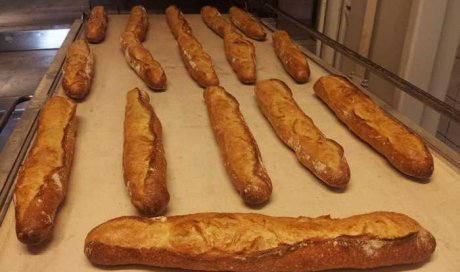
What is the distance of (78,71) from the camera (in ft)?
5.48

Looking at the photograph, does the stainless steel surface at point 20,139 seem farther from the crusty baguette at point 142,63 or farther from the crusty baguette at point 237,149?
the crusty baguette at point 237,149

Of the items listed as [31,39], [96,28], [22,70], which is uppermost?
[96,28]

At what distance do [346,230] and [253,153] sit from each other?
0.37 m

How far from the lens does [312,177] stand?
1.22m

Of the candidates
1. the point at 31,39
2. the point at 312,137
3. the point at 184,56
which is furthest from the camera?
the point at 31,39

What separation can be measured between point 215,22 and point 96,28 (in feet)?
2.06

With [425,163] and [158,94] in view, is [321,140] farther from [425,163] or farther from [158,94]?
[158,94]

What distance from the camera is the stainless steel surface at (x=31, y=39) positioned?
2.67 meters

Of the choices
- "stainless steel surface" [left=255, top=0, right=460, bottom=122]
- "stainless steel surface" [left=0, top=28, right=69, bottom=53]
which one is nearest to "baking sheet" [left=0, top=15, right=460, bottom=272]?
"stainless steel surface" [left=255, top=0, right=460, bottom=122]

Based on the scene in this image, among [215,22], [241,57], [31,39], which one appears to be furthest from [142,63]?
[31,39]

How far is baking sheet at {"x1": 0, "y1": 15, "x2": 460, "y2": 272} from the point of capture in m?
0.97

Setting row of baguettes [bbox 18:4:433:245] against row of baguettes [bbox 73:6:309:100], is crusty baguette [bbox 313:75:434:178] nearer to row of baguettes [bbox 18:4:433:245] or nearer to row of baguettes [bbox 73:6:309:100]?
row of baguettes [bbox 18:4:433:245]

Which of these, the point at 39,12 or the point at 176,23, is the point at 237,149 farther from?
the point at 39,12

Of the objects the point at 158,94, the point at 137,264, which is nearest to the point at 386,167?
the point at 137,264
